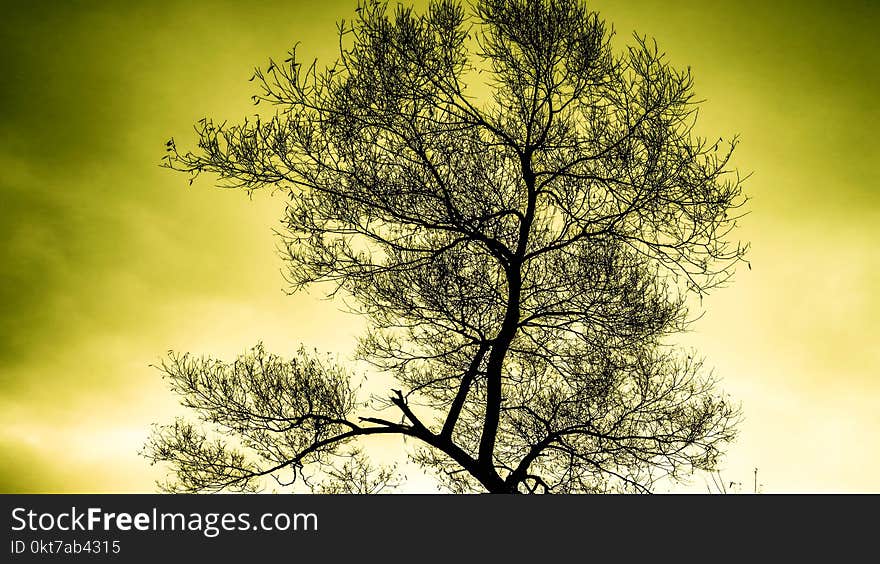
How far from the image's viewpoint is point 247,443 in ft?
40.9

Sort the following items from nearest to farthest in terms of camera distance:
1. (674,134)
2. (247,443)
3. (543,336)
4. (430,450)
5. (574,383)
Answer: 1. (674,134)
2. (247,443)
3. (543,336)
4. (574,383)
5. (430,450)

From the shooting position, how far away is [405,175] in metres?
12.0

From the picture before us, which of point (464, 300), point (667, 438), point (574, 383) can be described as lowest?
point (667, 438)

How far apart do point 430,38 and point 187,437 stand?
8506 millimetres

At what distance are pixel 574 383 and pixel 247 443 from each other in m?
6.84

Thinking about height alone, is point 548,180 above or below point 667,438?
Result: above

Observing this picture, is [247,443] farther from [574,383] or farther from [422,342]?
[574,383]

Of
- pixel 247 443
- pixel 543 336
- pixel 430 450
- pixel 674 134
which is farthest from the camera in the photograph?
pixel 430 450

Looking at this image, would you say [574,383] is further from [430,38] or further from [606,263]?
[430,38]

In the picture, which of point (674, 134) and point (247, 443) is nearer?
point (674, 134)
